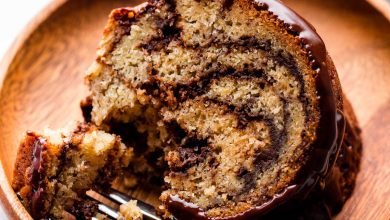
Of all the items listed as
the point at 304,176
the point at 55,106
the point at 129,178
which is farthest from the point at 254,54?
the point at 55,106

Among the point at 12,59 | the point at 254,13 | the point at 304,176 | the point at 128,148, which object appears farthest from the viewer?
the point at 12,59

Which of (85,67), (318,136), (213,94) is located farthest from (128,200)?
(85,67)

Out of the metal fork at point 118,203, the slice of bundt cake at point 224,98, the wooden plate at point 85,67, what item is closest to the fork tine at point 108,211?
the metal fork at point 118,203

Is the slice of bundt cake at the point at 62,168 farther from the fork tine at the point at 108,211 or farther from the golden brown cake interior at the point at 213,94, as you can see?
the golden brown cake interior at the point at 213,94

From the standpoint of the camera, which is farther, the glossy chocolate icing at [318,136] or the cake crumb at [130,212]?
the cake crumb at [130,212]

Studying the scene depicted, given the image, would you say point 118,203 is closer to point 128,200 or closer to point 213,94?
point 128,200

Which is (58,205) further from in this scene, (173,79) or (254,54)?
(254,54)

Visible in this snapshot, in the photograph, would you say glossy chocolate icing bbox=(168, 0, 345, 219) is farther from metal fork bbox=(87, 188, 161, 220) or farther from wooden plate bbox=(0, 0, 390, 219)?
wooden plate bbox=(0, 0, 390, 219)
